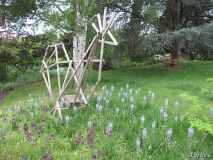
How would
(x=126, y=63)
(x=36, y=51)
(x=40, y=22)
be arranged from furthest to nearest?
(x=126, y=63), (x=36, y=51), (x=40, y=22)

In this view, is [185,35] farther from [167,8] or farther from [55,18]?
[55,18]

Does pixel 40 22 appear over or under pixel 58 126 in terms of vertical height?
over

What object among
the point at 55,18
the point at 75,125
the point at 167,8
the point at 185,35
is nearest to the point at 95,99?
the point at 75,125

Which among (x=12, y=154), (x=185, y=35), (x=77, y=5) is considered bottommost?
(x=12, y=154)

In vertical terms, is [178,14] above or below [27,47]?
above

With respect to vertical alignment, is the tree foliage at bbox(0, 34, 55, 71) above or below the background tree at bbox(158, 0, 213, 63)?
below

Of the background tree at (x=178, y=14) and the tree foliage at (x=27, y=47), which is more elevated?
the background tree at (x=178, y=14)

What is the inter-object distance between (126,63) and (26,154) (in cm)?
1753

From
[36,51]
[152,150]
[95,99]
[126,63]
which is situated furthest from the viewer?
[126,63]

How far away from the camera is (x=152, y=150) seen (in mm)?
2812

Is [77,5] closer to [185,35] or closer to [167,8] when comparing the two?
[185,35]

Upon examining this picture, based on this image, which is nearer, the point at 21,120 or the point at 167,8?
the point at 21,120

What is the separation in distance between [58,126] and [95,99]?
70.4 inches

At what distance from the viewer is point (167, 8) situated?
508 inches
